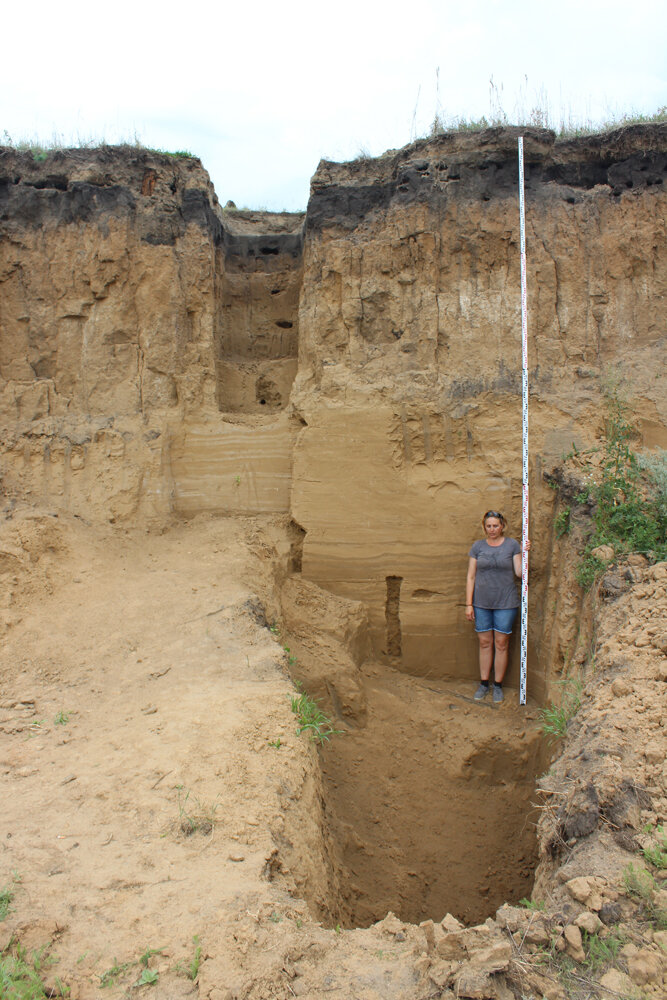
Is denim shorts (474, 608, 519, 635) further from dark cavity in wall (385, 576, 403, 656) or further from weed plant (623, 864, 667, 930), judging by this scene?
weed plant (623, 864, 667, 930)

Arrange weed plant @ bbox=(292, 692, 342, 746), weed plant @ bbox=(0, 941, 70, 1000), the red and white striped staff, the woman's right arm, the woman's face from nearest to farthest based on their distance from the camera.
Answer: weed plant @ bbox=(0, 941, 70, 1000)
weed plant @ bbox=(292, 692, 342, 746)
the red and white striped staff
the woman's face
the woman's right arm

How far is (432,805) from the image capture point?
16.1 ft

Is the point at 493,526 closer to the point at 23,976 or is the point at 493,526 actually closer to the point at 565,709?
the point at 565,709

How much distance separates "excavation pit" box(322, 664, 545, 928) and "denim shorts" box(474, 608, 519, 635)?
625 millimetres

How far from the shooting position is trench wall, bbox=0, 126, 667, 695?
6.19 meters

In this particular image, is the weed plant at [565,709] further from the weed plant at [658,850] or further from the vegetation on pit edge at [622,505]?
the weed plant at [658,850]

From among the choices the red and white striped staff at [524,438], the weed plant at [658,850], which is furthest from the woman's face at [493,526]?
the weed plant at [658,850]

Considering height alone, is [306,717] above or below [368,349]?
below

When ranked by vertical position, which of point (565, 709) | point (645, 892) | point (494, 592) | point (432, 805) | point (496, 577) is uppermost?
point (496, 577)

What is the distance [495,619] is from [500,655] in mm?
343

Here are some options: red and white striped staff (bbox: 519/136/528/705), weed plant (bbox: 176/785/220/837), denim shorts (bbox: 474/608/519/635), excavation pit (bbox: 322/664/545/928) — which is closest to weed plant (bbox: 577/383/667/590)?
red and white striped staff (bbox: 519/136/528/705)

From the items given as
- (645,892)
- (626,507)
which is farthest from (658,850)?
(626,507)

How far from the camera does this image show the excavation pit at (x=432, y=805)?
14.1ft

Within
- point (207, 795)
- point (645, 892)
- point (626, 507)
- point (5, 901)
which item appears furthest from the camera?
point (626, 507)
